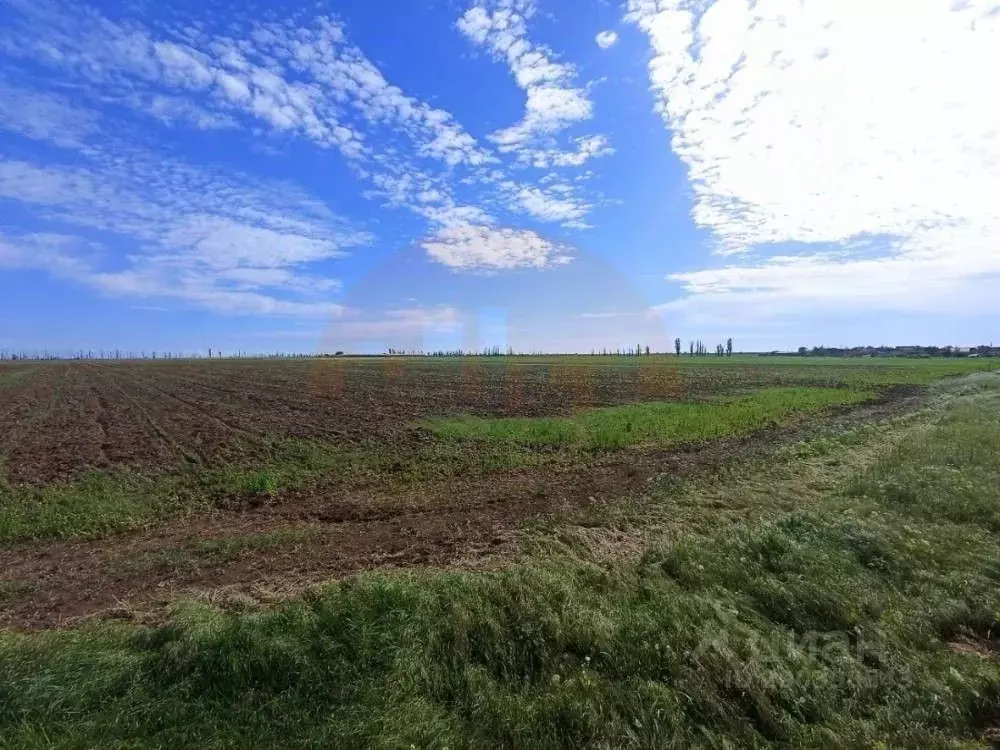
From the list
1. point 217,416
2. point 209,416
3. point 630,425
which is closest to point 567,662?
point 630,425

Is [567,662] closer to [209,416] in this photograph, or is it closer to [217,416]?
[217,416]

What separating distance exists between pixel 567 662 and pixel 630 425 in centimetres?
1627

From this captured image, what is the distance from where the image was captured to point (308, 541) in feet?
26.8

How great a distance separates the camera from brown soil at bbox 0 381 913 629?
644cm

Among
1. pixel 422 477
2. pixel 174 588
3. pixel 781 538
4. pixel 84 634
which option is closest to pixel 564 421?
pixel 422 477

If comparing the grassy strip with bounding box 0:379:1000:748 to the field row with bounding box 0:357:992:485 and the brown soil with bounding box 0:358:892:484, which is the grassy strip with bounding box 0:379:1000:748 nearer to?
the field row with bounding box 0:357:992:485

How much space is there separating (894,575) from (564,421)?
51.4 feet

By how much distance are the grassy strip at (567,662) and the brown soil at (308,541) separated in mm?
1106

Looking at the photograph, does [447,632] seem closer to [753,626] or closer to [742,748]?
[742,748]

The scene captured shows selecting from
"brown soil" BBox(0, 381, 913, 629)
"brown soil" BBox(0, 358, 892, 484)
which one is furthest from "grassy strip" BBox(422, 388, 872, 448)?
"brown soil" BBox(0, 381, 913, 629)

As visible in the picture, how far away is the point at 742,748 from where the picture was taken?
10.9 feet

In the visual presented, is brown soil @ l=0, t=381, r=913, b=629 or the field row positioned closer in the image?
brown soil @ l=0, t=381, r=913, b=629

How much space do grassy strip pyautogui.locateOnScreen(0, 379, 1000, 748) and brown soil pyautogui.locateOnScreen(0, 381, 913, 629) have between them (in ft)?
3.63

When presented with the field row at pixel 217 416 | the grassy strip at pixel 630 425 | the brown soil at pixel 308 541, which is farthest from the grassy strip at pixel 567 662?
the grassy strip at pixel 630 425
